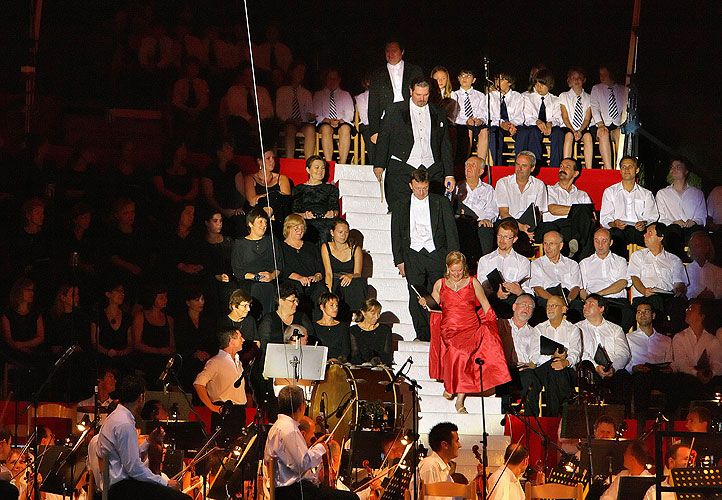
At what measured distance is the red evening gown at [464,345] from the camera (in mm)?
10867

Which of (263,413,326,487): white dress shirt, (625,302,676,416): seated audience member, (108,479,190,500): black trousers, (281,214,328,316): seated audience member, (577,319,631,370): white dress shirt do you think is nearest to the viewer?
(108,479,190,500): black trousers

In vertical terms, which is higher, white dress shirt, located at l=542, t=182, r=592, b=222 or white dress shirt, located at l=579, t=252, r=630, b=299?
white dress shirt, located at l=542, t=182, r=592, b=222

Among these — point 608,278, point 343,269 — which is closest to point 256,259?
point 343,269

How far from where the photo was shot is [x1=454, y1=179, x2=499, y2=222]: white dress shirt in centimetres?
1321

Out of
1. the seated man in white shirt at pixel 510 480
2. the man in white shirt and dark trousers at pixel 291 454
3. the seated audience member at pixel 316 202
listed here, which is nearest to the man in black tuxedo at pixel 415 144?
the seated audience member at pixel 316 202

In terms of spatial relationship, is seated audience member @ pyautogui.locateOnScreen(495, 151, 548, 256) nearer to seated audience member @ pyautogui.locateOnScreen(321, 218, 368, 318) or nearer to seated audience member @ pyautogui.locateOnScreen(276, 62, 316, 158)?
seated audience member @ pyautogui.locateOnScreen(321, 218, 368, 318)

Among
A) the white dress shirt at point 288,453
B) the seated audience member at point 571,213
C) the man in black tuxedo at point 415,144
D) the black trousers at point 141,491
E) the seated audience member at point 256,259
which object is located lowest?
the black trousers at point 141,491

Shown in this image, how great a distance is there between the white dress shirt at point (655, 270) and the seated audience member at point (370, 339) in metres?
3.14

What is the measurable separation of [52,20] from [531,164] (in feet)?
22.8

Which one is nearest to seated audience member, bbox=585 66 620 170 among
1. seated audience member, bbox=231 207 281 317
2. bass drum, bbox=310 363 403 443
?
seated audience member, bbox=231 207 281 317

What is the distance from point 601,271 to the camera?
12648 mm

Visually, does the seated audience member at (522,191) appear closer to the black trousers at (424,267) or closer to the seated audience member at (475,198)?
the seated audience member at (475,198)

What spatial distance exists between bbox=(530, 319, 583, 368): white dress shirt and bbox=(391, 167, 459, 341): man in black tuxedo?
123cm

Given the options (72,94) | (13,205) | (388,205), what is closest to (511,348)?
(388,205)
